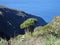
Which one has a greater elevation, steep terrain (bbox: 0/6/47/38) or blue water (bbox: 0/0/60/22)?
blue water (bbox: 0/0/60/22)

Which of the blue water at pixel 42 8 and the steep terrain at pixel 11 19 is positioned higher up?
the blue water at pixel 42 8

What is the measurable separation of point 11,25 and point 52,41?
6363 cm

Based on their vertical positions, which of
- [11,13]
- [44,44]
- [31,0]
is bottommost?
[44,44]

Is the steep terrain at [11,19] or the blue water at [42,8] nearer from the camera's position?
the steep terrain at [11,19]

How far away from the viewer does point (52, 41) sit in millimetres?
7664

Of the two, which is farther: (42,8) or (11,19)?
(42,8)

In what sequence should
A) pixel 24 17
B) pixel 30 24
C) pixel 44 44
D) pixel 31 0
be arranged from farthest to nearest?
pixel 31 0, pixel 24 17, pixel 30 24, pixel 44 44

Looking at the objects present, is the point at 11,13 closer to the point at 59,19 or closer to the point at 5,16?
the point at 5,16

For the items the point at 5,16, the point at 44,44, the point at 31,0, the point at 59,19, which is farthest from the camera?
the point at 31,0

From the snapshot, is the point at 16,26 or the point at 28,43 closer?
the point at 28,43

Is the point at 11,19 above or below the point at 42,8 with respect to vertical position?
below

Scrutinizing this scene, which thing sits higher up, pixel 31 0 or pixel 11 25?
pixel 31 0

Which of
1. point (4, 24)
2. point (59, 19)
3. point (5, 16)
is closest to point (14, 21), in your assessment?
point (5, 16)

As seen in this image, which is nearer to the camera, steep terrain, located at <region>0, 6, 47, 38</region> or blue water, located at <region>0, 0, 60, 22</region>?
steep terrain, located at <region>0, 6, 47, 38</region>
